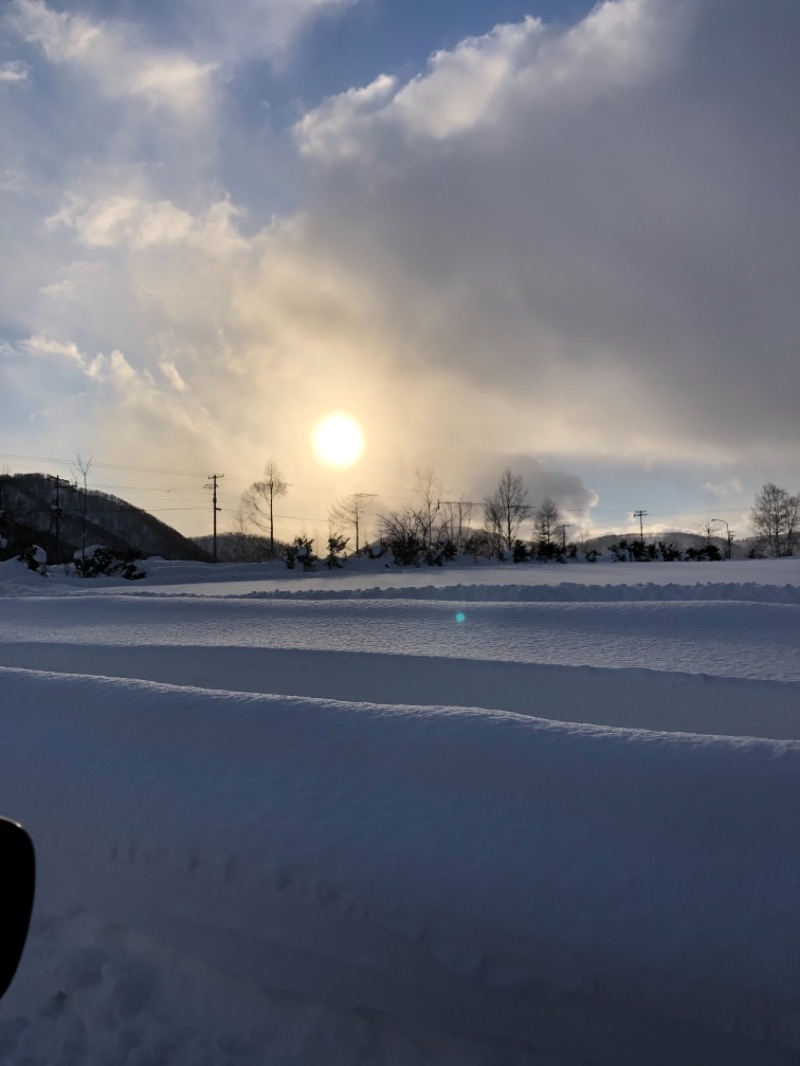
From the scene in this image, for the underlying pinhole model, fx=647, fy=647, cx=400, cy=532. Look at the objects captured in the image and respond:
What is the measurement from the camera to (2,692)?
3525 mm

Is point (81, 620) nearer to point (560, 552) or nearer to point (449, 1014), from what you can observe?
point (449, 1014)

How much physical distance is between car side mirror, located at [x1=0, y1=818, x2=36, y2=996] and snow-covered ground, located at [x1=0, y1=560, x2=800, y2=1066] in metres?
1.04

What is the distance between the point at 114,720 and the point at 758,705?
10.8ft

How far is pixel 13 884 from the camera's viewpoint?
3.35 ft

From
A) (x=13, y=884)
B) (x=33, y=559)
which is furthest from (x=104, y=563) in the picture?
(x=13, y=884)

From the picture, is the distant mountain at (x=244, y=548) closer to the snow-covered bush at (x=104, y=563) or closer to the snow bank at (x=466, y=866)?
the snow-covered bush at (x=104, y=563)

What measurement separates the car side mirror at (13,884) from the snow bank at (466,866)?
1.07 m

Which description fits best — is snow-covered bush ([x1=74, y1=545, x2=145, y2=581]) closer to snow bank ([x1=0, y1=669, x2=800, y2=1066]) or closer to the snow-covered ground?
the snow-covered ground

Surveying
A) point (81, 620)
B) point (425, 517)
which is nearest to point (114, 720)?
point (81, 620)

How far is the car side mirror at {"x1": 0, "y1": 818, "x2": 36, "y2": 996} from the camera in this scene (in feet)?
3.32

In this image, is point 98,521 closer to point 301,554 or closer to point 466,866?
point 301,554

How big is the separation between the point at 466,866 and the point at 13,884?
1.24 metres

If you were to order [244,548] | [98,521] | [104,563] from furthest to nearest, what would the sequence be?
[98,521]
[244,548]
[104,563]

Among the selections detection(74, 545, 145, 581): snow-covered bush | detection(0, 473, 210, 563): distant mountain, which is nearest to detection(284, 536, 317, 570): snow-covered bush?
detection(74, 545, 145, 581): snow-covered bush
